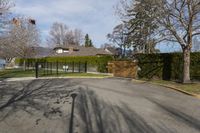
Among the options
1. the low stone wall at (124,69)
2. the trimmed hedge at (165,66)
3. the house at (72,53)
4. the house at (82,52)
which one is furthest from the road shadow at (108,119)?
the house at (82,52)

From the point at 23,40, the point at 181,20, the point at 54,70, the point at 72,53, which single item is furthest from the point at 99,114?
the point at 72,53

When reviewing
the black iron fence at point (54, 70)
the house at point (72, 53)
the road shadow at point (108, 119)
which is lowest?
the road shadow at point (108, 119)

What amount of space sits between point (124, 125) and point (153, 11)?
47.1 feet

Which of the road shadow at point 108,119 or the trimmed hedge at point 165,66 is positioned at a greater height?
the trimmed hedge at point 165,66

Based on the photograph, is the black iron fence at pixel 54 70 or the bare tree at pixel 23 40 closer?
the black iron fence at pixel 54 70

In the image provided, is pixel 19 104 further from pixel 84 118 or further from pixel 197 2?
pixel 197 2

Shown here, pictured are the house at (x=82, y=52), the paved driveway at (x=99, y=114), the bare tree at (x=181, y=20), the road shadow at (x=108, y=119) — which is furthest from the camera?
the house at (x=82, y=52)

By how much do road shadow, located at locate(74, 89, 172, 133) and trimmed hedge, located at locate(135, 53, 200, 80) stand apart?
14174 millimetres

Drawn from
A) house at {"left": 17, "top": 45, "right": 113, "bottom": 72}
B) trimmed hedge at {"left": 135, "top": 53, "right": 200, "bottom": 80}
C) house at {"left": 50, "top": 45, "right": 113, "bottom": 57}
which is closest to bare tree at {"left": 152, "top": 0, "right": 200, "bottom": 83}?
trimmed hedge at {"left": 135, "top": 53, "right": 200, "bottom": 80}

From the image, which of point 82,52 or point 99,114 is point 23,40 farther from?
point 99,114

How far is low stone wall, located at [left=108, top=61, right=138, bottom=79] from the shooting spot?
31.0m

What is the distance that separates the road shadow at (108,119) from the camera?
837 cm

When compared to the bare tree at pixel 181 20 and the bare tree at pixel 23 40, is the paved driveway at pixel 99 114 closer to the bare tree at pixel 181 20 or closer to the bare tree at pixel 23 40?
the bare tree at pixel 181 20

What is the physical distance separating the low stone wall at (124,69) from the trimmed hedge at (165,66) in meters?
1.43
